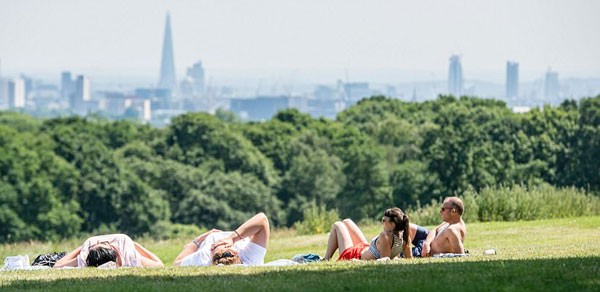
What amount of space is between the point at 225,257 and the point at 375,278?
3.00m

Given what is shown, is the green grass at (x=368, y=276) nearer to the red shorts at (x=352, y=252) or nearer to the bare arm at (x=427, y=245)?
the bare arm at (x=427, y=245)

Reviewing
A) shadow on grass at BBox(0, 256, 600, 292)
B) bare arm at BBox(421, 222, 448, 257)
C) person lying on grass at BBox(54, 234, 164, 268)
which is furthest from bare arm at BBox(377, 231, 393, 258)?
person lying on grass at BBox(54, 234, 164, 268)

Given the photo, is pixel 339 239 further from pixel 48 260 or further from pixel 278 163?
pixel 278 163

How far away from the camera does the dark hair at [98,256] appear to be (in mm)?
13977

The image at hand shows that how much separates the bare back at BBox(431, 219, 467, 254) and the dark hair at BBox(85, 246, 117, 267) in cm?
377

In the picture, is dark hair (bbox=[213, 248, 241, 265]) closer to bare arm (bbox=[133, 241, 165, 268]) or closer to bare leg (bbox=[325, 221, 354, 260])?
bare arm (bbox=[133, 241, 165, 268])

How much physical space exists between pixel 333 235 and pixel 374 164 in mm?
63087

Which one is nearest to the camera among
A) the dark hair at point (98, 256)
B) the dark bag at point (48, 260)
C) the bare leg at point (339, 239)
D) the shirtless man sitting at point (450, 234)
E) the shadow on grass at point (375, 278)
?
the shadow on grass at point (375, 278)

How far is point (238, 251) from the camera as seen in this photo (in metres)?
14.5

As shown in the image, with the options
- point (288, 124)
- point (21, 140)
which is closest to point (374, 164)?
point (288, 124)

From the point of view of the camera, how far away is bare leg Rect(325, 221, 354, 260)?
48.4 ft

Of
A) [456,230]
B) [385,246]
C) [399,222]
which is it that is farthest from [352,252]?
[456,230]

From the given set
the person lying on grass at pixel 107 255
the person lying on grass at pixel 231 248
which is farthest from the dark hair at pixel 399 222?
the person lying on grass at pixel 107 255

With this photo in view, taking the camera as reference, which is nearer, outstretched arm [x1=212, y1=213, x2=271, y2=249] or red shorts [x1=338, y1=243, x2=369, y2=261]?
red shorts [x1=338, y1=243, x2=369, y2=261]
